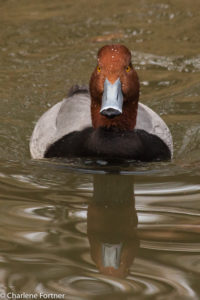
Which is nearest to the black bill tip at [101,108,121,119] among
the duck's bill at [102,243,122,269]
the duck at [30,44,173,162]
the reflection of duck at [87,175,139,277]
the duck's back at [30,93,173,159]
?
the duck at [30,44,173,162]

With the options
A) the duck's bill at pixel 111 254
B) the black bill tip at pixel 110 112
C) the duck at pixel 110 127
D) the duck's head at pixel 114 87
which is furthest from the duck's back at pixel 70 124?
the duck's bill at pixel 111 254

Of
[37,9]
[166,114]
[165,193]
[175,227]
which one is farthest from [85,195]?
[37,9]

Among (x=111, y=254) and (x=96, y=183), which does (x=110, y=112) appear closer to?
(x=96, y=183)

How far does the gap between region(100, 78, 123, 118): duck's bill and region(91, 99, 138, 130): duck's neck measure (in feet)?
1.36

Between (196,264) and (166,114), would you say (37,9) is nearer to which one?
(166,114)

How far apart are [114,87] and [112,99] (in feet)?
0.66

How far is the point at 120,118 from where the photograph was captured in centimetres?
594

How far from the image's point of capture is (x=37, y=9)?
36.4ft

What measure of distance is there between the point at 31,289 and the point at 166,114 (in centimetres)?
455

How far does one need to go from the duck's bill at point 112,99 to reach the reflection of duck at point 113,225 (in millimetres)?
654

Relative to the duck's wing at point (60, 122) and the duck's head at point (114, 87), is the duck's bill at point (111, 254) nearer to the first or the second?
the duck's head at point (114, 87)

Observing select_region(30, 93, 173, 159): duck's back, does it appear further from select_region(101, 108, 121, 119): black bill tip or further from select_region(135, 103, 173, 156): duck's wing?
select_region(101, 108, 121, 119): black bill tip

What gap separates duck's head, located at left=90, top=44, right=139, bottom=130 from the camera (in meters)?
5.36

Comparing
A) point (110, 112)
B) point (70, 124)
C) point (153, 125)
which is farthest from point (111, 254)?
point (153, 125)
